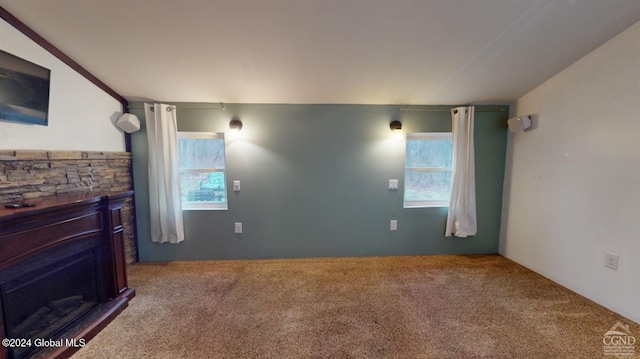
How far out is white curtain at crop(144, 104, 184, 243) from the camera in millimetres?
2555

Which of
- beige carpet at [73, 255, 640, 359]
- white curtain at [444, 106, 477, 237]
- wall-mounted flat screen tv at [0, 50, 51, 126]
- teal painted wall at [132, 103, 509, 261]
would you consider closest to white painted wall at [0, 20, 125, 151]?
wall-mounted flat screen tv at [0, 50, 51, 126]

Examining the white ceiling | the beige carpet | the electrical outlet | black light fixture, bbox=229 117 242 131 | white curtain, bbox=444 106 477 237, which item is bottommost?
the beige carpet

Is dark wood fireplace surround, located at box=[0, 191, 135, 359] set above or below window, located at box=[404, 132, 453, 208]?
below

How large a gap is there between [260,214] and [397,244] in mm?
1798

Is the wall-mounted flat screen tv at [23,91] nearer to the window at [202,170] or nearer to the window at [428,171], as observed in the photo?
the window at [202,170]

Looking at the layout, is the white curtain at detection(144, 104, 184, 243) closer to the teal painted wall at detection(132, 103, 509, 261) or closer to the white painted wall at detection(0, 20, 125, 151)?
the teal painted wall at detection(132, 103, 509, 261)

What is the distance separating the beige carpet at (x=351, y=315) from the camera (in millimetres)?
1527

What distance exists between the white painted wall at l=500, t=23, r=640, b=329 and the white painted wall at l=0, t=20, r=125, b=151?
179 inches

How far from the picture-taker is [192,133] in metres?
2.72

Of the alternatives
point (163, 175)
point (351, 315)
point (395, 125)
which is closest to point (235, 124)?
point (163, 175)

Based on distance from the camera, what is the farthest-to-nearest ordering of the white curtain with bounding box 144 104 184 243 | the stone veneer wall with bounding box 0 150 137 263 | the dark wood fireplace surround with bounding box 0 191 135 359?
the white curtain with bounding box 144 104 184 243, the stone veneer wall with bounding box 0 150 137 263, the dark wood fireplace surround with bounding box 0 191 135 359

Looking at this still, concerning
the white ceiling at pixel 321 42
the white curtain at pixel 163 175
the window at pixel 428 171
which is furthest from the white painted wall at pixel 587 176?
the white curtain at pixel 163 175

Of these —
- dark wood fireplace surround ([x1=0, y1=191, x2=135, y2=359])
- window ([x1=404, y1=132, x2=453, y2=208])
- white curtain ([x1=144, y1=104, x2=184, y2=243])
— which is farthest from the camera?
window ([x1=404, y1=132, x2=453, y2=208])

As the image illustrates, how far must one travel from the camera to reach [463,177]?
2771mm
